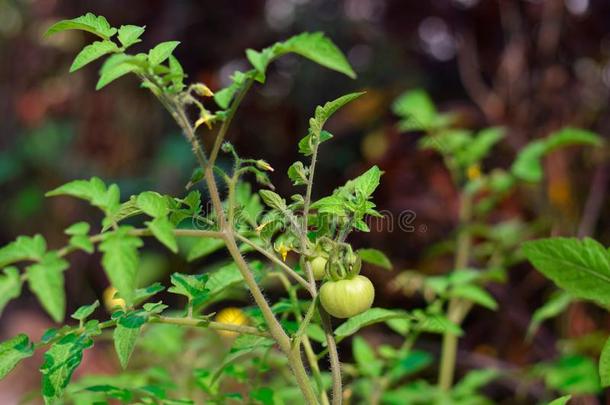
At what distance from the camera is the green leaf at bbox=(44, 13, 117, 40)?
0.62 meters

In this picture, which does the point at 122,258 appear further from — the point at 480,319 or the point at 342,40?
the point at 342,40

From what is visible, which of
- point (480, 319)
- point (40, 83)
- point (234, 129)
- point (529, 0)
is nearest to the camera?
point (480, 319)

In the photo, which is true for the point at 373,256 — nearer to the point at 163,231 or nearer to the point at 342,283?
the point at 342,283

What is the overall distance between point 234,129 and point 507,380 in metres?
1.67

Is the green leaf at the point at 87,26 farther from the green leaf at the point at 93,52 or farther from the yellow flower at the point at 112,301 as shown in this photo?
the yellow flower at the point at 112,301

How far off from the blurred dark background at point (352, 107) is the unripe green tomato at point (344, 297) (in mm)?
1182

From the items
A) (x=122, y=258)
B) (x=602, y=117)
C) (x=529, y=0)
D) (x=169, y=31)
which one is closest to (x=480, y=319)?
(x=602, y=117)

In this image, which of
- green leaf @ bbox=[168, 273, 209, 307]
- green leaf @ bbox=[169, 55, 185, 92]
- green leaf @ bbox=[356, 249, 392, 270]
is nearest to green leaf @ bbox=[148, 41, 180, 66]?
green leaf @ bbox=[169, 55, 185, 92]

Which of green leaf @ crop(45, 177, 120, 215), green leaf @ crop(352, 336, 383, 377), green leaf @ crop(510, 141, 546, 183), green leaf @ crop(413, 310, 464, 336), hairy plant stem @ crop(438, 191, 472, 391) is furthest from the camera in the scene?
green leaf @ crop(510, 141, 546, 183)

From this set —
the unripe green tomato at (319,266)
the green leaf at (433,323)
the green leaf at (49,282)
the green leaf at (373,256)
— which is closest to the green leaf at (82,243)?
the green leaf at (49,282)

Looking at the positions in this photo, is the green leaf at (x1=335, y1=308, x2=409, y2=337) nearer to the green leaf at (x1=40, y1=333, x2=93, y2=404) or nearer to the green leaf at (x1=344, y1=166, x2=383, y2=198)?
the green leaf at (x1=344, y1=166, x2=383, y2=198)

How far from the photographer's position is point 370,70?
3207 millimetres

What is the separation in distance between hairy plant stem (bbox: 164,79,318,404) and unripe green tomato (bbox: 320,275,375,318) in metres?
0.05

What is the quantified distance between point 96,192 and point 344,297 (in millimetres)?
249
